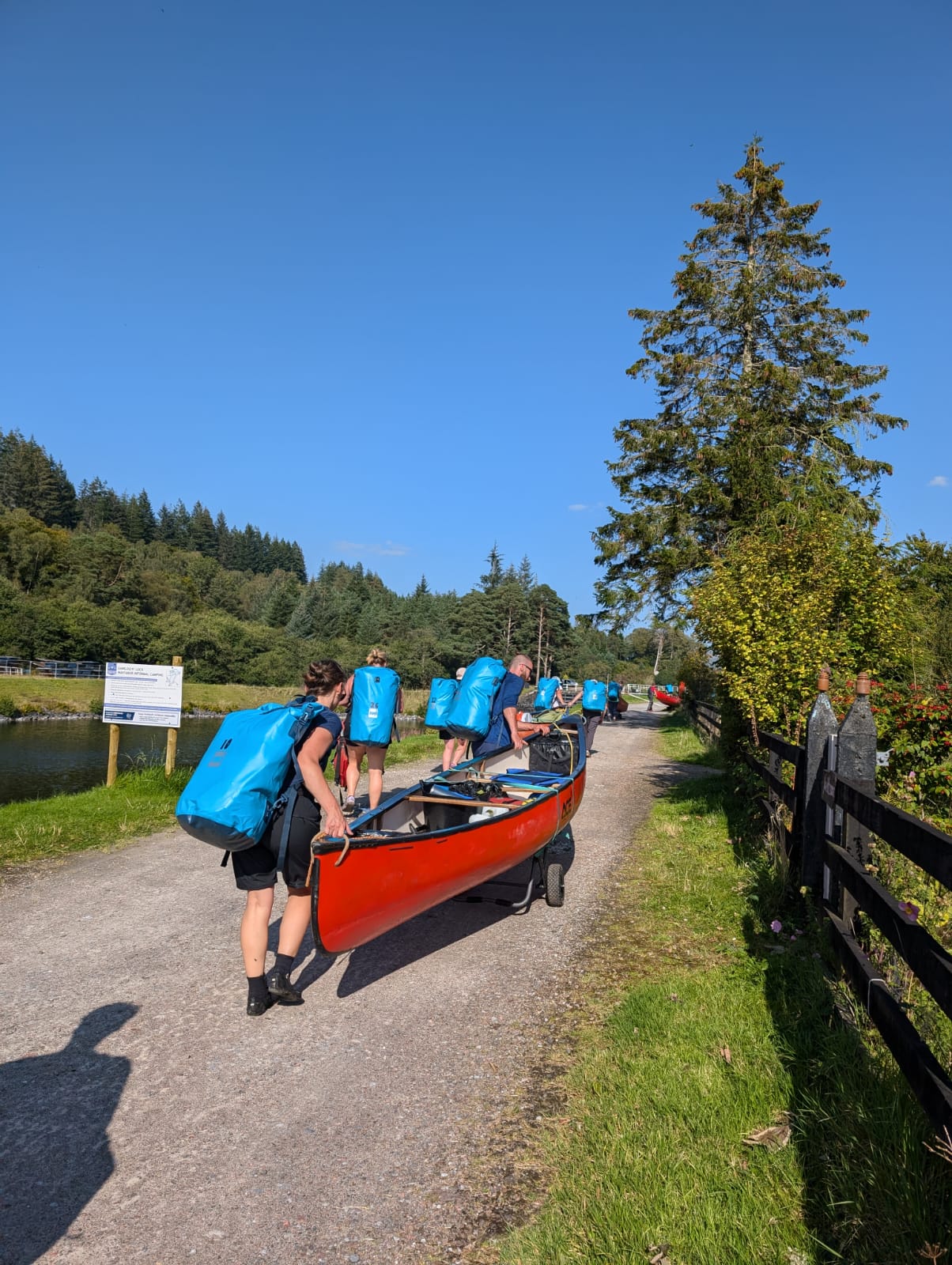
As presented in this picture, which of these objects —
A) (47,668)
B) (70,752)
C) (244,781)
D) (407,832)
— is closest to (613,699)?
(70,752)

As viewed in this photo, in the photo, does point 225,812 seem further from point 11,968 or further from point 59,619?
point 59,619

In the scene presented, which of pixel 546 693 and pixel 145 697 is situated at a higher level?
pixel 145 697

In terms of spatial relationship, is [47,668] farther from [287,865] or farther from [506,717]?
[287,865]

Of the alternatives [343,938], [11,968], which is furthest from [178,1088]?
[11,968]

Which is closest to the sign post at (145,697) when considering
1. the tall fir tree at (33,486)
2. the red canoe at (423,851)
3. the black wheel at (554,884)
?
the red canoe at (423,851)

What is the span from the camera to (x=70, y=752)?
87.3 ft

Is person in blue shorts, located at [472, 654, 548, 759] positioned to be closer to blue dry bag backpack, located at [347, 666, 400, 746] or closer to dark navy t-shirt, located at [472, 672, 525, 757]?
dark navy t-shirt, located at [472, 672, 525, 757]

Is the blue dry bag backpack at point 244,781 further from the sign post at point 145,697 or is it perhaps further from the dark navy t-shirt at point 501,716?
the sign post at point 145,697

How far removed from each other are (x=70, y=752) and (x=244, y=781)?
26377 mm

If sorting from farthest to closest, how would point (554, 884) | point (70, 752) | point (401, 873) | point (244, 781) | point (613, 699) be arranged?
1. point (613, 699)
2. point (70, 752)
3. point (554, 884)
4. point (401, 873)
5. point (244, 781)

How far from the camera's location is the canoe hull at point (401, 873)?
3896 mm

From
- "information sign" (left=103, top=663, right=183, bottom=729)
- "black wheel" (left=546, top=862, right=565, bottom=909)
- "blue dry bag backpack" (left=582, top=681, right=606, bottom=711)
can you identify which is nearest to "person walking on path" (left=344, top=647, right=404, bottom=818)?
"black wheel" (left=546, top=862, right=565, bottom=909)

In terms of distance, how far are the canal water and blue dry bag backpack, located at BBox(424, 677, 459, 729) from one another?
395 cm

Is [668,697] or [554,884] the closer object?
[554,884]
